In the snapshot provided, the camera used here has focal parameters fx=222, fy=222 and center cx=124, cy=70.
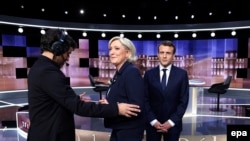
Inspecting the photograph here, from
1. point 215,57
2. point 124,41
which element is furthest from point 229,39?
point 124,41

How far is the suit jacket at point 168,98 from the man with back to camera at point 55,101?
2.03 feet

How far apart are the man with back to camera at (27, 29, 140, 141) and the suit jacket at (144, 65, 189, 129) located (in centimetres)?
62

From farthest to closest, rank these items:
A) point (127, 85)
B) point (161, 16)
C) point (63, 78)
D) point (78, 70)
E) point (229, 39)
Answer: point (78, 70) → point (229, 39) → point (161, 16) → point (127, 85) → point (63, 78)

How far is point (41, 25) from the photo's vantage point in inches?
295

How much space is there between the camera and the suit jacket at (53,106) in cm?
122

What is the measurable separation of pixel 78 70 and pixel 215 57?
523 cm

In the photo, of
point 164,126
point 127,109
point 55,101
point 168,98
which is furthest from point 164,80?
point 55,101

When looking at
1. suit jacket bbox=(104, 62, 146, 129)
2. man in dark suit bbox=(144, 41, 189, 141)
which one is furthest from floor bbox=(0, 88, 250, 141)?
suit jacket bbox=(104, 62, 146, 129)

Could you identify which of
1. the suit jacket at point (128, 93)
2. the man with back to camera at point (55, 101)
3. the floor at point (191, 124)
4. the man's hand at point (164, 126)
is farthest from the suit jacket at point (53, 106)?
the floor at point (191, 124)

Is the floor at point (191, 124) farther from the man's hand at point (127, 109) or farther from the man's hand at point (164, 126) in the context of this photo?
the man's hand at point (127, 109)

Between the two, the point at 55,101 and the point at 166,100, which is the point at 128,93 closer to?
the point at 55,101

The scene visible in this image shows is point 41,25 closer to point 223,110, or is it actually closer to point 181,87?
point 223,110

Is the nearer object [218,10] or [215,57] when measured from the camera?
[218,10]

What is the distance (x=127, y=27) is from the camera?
8469mm
